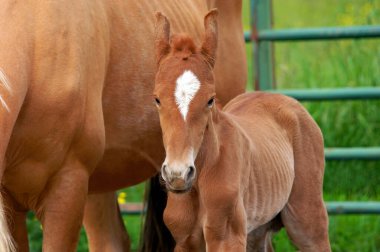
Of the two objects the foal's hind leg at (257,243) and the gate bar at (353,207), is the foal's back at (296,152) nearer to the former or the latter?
the foal's hind leg at (257,243)

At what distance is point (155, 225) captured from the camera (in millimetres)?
5832

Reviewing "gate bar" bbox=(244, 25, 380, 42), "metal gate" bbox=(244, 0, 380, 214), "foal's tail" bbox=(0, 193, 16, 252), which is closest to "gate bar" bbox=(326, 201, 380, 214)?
"metal gate" bbox=(244, 0, 380, 214)

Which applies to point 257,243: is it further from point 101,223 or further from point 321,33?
point 321,33

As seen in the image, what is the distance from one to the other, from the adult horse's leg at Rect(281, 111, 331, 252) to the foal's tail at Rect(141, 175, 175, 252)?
1.02 m

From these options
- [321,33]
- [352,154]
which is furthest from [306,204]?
[321,33]

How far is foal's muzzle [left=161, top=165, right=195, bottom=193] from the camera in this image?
371cm

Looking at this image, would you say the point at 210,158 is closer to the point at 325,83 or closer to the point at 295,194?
the point at 295,194

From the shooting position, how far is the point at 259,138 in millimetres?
4730

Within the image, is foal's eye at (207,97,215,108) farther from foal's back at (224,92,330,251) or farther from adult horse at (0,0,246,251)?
foal's back at (224,92,330,251)

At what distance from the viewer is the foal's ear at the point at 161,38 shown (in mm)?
4094

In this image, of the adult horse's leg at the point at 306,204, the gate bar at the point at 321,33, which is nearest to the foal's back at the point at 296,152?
the adult horse's leg at the point at 306,204

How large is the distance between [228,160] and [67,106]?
2.29ft

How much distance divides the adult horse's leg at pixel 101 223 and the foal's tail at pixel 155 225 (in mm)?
206

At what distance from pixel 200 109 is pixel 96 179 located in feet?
3.45
